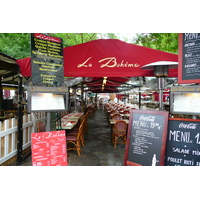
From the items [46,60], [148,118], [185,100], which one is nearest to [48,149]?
[46,60]

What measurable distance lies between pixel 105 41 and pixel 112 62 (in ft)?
1.71

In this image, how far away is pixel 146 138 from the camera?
2.63 meters

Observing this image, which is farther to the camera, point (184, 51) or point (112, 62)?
point (112, 62)

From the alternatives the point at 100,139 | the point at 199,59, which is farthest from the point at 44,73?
the point at 100,139

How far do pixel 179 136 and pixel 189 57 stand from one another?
54.4 inches

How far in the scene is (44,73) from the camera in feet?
9.82

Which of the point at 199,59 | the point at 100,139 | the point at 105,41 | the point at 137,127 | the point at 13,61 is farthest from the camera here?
the point at 100,139

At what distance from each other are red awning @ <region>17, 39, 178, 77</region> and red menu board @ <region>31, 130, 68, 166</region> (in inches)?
57.7

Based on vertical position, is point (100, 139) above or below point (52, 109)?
below

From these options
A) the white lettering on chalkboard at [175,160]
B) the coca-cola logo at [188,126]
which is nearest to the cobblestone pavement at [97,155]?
the white lettering on chalkboard at [175,160]

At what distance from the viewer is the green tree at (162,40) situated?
9633 mm

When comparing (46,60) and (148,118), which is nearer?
(148,118)

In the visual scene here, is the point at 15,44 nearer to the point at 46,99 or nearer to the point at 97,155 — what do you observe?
the point at 46,99

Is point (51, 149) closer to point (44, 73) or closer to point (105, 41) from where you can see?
point (44, 73)
